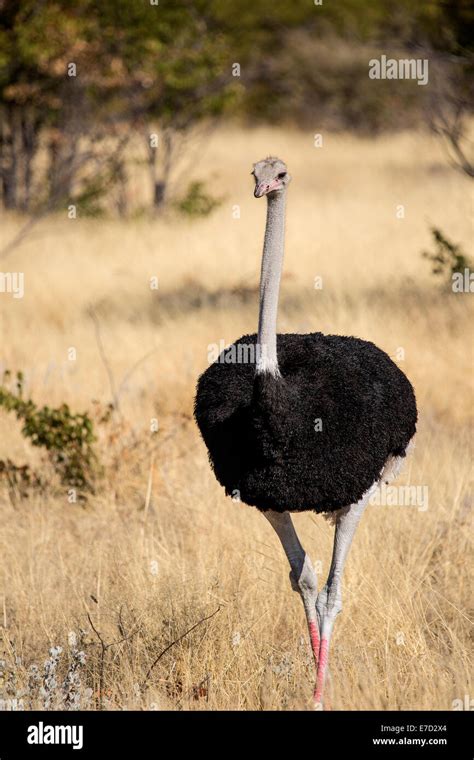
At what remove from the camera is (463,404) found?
689 cm

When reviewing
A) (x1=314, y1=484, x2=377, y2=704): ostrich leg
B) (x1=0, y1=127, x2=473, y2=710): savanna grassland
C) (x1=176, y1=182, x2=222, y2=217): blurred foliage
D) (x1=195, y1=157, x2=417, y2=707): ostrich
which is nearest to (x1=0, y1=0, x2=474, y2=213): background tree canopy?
(x1=176, y1=182, x2=222, y2=217): blurred foliage

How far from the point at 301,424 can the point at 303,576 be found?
2.22ft

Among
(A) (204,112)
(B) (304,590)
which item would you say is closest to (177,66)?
(A) (204,112)

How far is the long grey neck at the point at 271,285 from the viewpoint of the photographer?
347 cm

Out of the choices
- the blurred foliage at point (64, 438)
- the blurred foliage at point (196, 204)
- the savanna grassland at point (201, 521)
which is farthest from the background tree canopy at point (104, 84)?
the blurred foliage at point (64, 438)

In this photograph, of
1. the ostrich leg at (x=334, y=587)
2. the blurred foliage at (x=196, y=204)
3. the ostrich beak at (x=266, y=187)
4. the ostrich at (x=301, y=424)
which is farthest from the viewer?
the blurred foliage at (x=196, y=204)

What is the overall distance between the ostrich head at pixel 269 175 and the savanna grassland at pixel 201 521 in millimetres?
1455

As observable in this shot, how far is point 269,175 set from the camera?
3469 millimetres

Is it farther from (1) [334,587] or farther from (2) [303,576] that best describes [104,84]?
(1) [334,587]

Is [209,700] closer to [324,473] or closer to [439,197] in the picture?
[324,473]

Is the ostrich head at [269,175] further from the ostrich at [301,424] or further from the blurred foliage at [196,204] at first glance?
the blurred foliage at [196,204]

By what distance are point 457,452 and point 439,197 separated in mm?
7739

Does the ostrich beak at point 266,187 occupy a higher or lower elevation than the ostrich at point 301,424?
higher

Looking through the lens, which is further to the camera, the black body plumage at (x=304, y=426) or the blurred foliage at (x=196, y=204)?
the blurred foliage at (x=196, y=204)
